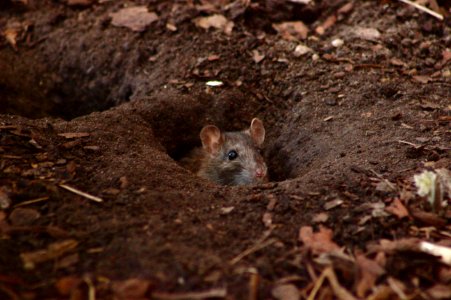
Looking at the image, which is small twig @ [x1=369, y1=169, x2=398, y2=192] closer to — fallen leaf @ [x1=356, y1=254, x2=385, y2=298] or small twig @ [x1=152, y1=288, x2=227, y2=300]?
fallen leaf @ [x1=356, y1=254, x2=385, y2=298]

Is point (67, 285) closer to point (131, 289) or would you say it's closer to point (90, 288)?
point (90, 288)

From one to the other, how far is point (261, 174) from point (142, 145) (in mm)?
1642

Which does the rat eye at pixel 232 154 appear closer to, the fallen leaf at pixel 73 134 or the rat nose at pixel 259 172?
the rat nose at pixel 259 172

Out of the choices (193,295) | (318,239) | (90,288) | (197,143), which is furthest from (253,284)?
(197,143)

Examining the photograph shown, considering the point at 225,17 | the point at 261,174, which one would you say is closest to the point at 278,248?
the point at 261,174

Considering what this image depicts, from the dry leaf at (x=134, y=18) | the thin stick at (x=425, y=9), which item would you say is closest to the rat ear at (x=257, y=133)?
the dry leaf at (x=134, y=18)

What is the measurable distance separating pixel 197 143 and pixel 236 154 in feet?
2.79

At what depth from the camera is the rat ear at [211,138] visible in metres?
6.21

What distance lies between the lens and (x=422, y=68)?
245 inches

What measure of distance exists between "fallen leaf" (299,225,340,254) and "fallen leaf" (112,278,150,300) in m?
1.11

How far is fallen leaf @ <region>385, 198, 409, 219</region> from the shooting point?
3514 millimetres

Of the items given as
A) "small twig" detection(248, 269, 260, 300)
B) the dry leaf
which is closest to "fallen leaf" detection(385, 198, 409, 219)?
"small twig" detection(248, 269, 260, 300)

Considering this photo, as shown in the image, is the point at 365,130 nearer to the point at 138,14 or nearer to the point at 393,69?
the point at 393,69

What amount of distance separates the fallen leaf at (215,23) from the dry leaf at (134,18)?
2.12ft
